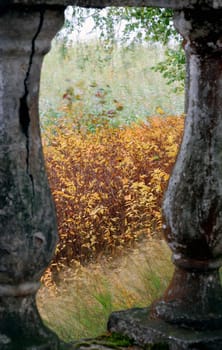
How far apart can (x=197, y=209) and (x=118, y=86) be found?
386 inches

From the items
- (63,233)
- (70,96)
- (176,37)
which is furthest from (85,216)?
(70,96)

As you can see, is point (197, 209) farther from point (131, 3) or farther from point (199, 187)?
point (131, 3)

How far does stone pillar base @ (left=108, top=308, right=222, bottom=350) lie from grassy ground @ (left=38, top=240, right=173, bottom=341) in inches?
35.8

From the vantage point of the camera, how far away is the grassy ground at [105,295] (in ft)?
14.8

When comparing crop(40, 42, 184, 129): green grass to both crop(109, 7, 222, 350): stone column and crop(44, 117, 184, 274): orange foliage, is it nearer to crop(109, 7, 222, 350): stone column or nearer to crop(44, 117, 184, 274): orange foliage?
crop(44, 117, 184, 274): orange foliage

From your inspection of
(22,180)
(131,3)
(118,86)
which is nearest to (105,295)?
(22,180)

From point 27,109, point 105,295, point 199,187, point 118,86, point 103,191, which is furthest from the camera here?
point 118,86

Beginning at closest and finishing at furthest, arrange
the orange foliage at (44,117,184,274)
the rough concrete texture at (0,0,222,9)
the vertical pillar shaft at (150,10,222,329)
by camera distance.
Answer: the rough concrete texture at (0,0,222,9)
the vertical pillar shaft at (150,10,222,329)
the orange foliage at (44,117,184,274)

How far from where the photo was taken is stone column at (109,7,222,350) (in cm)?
313

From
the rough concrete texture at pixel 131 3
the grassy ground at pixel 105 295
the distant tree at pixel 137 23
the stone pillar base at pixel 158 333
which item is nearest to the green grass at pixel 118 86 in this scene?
the distant tree at pixel 137 23

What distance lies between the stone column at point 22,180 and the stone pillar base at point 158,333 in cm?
56

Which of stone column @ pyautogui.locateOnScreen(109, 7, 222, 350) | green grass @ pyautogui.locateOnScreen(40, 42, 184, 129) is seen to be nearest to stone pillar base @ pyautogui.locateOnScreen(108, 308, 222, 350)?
stone column @ pyautogui.locateOnScreen(109, 7, 222, 350)

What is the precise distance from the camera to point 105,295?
15.3 feet

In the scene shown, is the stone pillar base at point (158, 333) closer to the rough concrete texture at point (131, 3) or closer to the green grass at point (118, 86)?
the rough concrete texture at point (131, 3)
